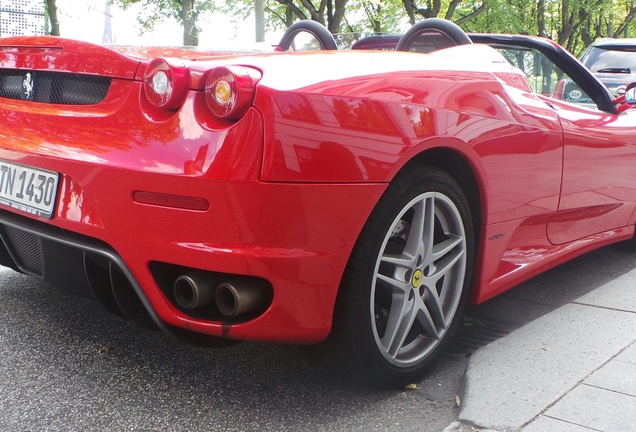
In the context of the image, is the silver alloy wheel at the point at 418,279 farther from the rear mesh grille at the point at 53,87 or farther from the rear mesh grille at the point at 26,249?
the rear mesh grille at the point at 26,249

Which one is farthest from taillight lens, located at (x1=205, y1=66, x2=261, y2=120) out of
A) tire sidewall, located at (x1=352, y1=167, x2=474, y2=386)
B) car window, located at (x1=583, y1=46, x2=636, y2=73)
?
car window, located at (x1=583, y1=46, x2=636, y2=73)

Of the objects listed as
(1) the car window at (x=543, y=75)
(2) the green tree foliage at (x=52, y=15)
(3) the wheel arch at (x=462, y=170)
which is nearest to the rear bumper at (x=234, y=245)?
(3) the wheel arch at (x=462, y=170)

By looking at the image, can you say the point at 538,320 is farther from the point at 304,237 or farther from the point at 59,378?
the point at 59,378

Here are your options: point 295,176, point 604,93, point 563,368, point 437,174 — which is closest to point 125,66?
point 295,176

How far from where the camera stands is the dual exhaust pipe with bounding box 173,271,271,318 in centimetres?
224

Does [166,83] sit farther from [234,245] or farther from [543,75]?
[543,75]

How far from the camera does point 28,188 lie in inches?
102

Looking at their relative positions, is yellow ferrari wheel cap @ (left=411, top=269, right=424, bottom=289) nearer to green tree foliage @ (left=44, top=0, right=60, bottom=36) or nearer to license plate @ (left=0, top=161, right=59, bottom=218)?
license plate @ (left=0, top=161, right=59, bottom=218)

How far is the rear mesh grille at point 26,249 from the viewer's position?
2665 mm

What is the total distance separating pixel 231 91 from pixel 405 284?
926 mm

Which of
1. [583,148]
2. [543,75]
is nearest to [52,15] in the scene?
[543,75]

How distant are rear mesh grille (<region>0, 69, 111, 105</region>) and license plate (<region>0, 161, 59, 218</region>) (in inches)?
9.9

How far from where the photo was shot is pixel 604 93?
418 centimetres

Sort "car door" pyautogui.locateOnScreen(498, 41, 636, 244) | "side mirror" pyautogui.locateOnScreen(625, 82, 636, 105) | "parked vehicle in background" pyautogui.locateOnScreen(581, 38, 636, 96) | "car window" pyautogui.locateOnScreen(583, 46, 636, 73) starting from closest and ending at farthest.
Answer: "car door" pyautogui.locateOnScreen(498, 41, 636, 244), "side mirror" pyautogui.locateOnScreen(625, 82, 636, 105), "parked vehicle in background" pyautogui.locateOnScreen(581, 38, 636, 96), "car window" pyautogui.locateOnScreen(583, 46, 636, 73)
